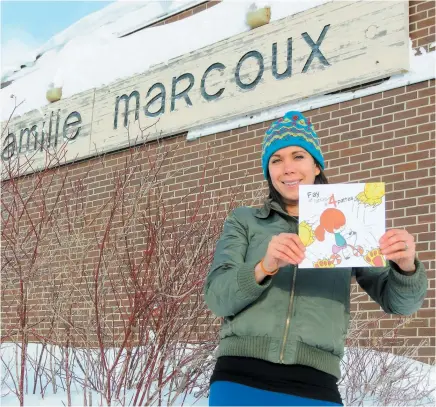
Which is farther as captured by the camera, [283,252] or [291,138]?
[291,138]

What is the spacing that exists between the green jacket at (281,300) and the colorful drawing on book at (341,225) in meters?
0.10

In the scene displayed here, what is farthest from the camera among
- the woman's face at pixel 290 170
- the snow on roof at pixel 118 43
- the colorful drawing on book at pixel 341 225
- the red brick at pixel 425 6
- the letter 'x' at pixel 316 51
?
the snow on roof at pixel 118 43

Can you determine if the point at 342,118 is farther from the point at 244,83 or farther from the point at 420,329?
the point at 420,329

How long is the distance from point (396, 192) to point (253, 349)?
433 centimetres

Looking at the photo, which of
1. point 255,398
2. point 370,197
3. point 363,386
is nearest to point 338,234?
point 370,197

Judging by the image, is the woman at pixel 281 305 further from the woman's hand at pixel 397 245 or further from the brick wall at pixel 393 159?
the brick wall at pixel 393 159

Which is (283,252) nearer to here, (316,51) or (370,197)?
(370,197)

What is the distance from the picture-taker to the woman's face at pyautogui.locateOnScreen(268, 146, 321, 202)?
2283 millimetres

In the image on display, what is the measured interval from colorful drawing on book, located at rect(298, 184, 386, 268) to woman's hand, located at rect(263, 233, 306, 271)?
83mm

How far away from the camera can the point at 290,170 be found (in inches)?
90.5

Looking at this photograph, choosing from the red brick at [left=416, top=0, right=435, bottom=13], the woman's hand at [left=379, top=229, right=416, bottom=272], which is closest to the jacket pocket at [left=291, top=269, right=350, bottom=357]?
the woman's hand at [left=379, top=229, right=416, bottom=272]

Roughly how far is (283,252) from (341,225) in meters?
0.26

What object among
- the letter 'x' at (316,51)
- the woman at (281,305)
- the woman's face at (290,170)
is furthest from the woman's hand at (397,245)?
the letter 'x' at (316,51)

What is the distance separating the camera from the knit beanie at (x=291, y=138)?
2.34 m
